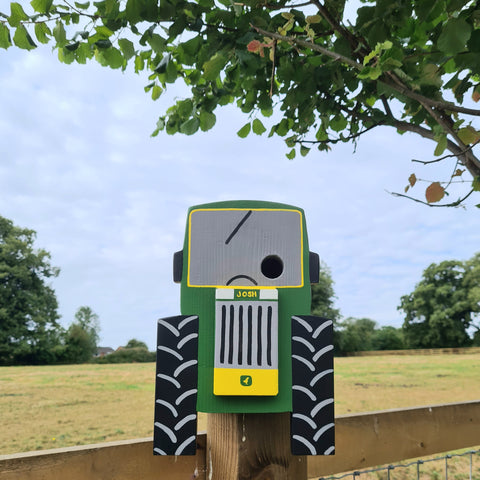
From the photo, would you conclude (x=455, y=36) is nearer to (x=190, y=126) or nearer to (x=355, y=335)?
(x=190, y=126)

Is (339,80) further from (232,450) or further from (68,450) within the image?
(68,450)

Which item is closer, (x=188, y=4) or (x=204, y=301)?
(x=204, y=301)

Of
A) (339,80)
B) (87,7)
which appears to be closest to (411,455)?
(339,80)

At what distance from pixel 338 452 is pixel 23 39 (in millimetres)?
2101

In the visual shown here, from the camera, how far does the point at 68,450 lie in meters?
1.31

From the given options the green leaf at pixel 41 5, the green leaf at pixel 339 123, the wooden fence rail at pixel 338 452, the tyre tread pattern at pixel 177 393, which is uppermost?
the green leaf at pixel 339 123

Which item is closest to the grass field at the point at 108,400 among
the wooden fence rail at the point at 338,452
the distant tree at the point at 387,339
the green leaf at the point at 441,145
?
the wooden fence rail at the point at 338,452

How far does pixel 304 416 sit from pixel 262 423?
0.52 feet

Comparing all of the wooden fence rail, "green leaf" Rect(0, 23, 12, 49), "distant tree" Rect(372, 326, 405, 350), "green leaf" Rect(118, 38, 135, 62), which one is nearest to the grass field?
the wooden fence rail

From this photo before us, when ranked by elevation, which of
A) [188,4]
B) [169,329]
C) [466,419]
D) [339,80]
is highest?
[188,4]

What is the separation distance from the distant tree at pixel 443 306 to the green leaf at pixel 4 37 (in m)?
36.9

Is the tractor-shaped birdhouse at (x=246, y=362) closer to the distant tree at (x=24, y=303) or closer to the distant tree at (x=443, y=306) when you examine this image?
the distant tree at (x=24, y=303)

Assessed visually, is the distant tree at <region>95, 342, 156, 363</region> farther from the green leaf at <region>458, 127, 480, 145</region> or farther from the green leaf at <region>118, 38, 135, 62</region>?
the green leaf at <region>458, 127, 480, 145</region>

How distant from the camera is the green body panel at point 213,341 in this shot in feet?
4.15
